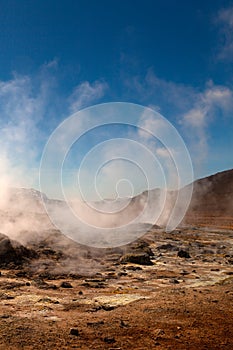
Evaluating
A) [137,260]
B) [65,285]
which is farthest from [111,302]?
[137,260]

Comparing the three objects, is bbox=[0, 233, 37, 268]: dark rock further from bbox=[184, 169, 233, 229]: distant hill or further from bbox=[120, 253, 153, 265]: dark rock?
bbox=[184, 169, 233, 229]: distant hill

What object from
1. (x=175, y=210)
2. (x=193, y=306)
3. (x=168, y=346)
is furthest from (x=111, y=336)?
(x=175, y=210)

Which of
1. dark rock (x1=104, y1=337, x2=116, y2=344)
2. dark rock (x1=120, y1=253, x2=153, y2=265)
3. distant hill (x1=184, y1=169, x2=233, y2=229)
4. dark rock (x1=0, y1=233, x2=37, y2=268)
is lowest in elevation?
dark rock (x1=104, y1=337, x2=116, y2=344)

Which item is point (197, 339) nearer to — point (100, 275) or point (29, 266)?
point (100, 275)

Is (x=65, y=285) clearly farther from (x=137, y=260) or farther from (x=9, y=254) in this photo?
(x=137, y=260)

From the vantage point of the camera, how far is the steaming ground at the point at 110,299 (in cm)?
922

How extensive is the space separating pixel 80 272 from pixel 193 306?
876cm

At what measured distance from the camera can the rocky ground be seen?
9164 mm

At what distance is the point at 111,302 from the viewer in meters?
13.1

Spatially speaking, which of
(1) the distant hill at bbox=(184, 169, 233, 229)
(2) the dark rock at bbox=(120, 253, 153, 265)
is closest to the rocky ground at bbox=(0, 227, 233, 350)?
(2) the dark rock at bbox=(120, 253, 153, 265)

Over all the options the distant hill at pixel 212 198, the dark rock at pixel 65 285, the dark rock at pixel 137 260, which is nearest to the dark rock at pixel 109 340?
the dark rock at pixel 65 285

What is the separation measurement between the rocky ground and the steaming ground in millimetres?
26

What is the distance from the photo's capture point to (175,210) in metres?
123

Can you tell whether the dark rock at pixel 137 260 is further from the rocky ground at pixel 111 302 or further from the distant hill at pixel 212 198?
the distant hill at pixel 212 198
